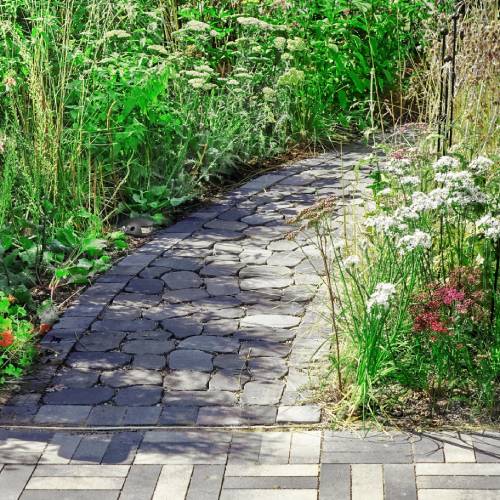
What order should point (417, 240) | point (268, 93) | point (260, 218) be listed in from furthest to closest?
point (268, 93), point (260, 218), point (417, 240)

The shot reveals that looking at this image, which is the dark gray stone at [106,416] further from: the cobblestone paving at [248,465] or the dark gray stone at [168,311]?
the dark gray stone at [168,311]

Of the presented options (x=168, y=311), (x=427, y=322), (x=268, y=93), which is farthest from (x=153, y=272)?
(x=268, y=93)

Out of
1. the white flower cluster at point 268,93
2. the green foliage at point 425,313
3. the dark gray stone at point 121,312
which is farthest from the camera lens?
the white flower cluster at point 268,93

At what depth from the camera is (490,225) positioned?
443 centimetres

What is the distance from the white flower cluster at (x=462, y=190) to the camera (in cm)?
445

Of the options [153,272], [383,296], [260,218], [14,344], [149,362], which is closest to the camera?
[383,296]

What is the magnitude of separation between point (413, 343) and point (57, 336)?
1.65m

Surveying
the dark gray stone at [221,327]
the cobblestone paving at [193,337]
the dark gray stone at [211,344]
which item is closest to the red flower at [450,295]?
the cobblestone paving at [193,337]

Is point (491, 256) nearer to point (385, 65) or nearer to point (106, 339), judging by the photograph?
point (106, 339)

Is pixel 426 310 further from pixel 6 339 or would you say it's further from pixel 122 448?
pixel 6 339

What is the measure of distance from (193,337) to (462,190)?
1438 millimetres

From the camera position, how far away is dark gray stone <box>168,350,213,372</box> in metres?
4.84

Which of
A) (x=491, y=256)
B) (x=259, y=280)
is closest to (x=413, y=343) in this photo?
(x=491, y=256)

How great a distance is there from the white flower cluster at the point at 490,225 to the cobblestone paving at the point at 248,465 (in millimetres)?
781
